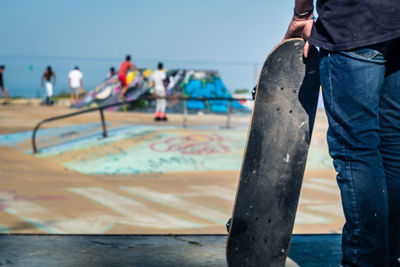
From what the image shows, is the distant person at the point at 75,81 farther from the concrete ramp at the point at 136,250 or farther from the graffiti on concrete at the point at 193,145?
the concrete ramp at the point at 136,250

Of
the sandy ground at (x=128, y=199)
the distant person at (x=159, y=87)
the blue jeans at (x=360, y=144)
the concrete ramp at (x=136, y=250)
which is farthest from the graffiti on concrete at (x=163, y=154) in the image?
the blue jeans at (x=360, y=144)

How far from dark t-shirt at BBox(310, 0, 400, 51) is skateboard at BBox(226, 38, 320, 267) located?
230 mm

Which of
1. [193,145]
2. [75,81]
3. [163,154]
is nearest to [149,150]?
[163,154]

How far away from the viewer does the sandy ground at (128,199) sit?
5082 millimetres

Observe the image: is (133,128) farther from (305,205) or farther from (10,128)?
(305,205)

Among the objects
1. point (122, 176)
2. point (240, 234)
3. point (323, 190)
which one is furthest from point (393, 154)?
point (122, 176)

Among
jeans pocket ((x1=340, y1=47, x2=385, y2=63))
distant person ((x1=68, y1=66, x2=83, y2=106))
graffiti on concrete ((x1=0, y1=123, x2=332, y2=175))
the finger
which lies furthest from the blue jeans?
distant person ((x1=68, y1=66, x2=83, y2=106))

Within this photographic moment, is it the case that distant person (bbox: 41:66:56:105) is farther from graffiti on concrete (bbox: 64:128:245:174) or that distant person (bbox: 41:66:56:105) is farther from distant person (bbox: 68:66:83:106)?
graffiti on concrete (bbox: 64:128:245:174)

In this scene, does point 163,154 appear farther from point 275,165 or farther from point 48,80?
point 48,80

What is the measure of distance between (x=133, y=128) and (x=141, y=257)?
8.70m

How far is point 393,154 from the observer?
5.88 feet

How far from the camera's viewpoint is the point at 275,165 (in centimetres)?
189

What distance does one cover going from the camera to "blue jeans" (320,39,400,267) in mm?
1654

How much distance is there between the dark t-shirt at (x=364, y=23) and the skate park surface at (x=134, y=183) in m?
0.97
